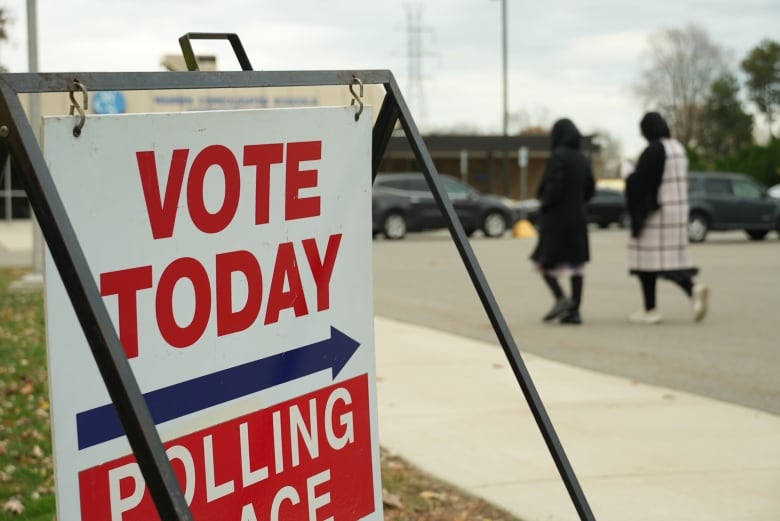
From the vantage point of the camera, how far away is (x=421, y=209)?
30344 millimetres

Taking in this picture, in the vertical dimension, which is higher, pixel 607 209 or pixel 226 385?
pixel 226 385

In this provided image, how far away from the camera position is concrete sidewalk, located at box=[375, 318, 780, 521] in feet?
15.5

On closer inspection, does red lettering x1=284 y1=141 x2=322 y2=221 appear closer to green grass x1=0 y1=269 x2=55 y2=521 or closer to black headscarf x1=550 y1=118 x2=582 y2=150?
green grass x1=0 y1=269 x2=55 y2=521

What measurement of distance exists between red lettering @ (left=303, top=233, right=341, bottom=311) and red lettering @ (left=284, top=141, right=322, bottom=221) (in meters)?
0.08

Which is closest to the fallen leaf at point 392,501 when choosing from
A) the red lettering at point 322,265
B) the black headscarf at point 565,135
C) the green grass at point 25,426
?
the green grass at point 25,426

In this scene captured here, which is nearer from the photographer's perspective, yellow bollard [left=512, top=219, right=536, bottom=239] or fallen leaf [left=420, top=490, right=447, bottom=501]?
fallen leaf [left=420, top=490, right=447, bottom=501]

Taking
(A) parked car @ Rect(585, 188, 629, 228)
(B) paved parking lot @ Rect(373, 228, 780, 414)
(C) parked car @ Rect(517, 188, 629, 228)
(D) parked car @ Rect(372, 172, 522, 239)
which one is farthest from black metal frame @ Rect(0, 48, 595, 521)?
(A) parked car @ Rect(585, 188, 629, 228)

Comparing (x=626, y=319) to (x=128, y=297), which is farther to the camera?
(x=626, y=319)

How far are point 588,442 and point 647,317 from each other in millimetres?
5413

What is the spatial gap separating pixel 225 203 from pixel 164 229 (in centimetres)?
19

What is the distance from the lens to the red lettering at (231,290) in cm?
261

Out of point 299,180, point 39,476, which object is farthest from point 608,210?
point 299,180

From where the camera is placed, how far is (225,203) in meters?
2.63

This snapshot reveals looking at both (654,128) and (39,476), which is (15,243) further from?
(39,476)
